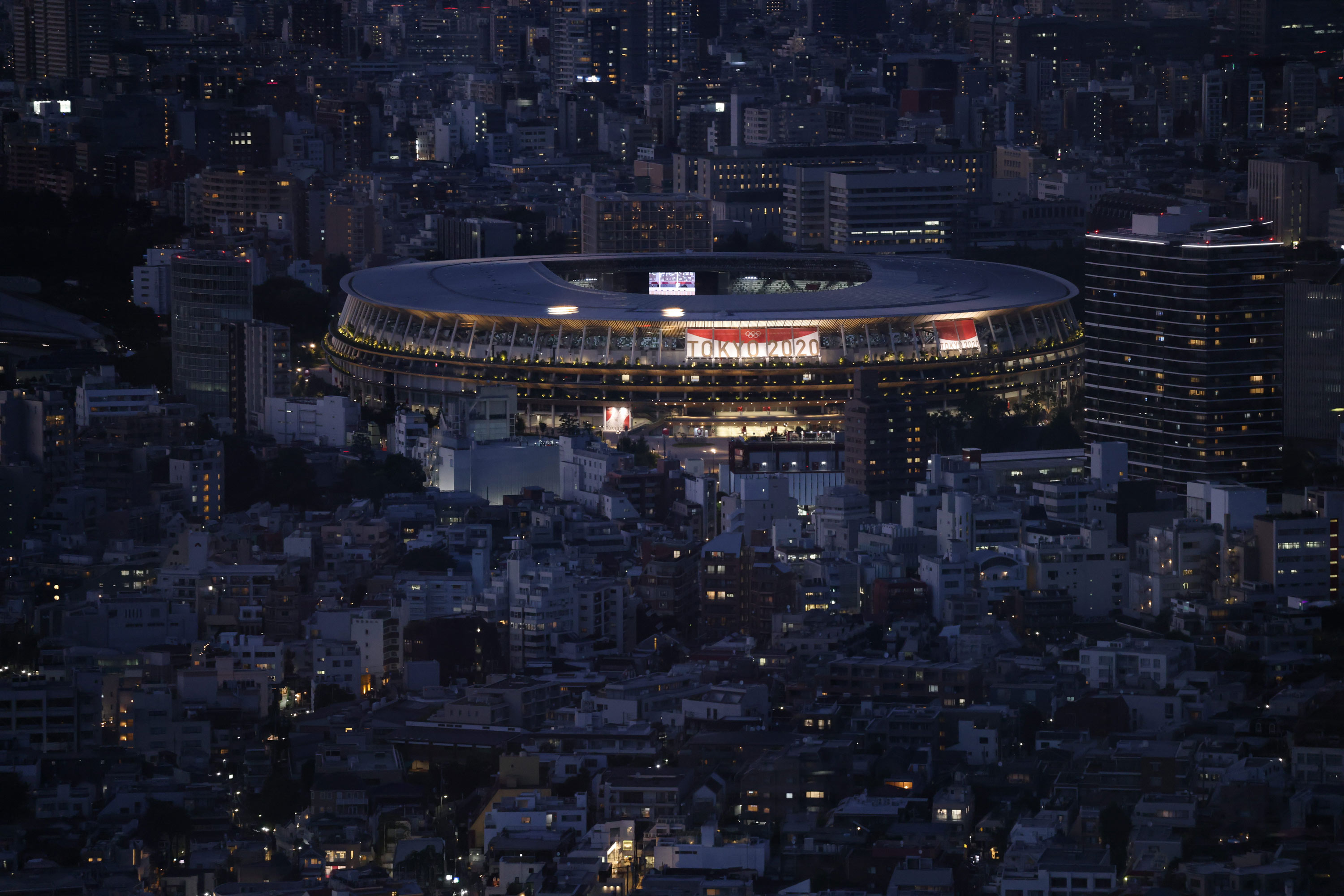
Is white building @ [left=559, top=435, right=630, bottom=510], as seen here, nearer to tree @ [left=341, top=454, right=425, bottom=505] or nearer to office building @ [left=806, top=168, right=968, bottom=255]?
tree @ [left=341, top=454, right=425, bottom=505]

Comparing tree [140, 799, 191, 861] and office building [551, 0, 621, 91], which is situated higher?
office building [551, 0, 621, 91]

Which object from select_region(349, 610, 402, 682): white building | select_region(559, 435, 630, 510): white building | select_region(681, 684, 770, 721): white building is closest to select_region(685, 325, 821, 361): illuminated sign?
select_region(559, 435, 630, 510): white building

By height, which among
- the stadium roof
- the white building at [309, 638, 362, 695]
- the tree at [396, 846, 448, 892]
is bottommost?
the tree at [396, 846, 448, 892]

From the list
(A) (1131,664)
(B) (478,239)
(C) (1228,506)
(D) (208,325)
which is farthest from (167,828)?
(B) (478,239)

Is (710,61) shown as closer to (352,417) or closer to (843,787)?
(352,417)

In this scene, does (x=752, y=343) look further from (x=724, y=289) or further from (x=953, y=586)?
(x=953, y=586)

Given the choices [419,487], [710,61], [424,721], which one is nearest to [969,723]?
[424,721]
